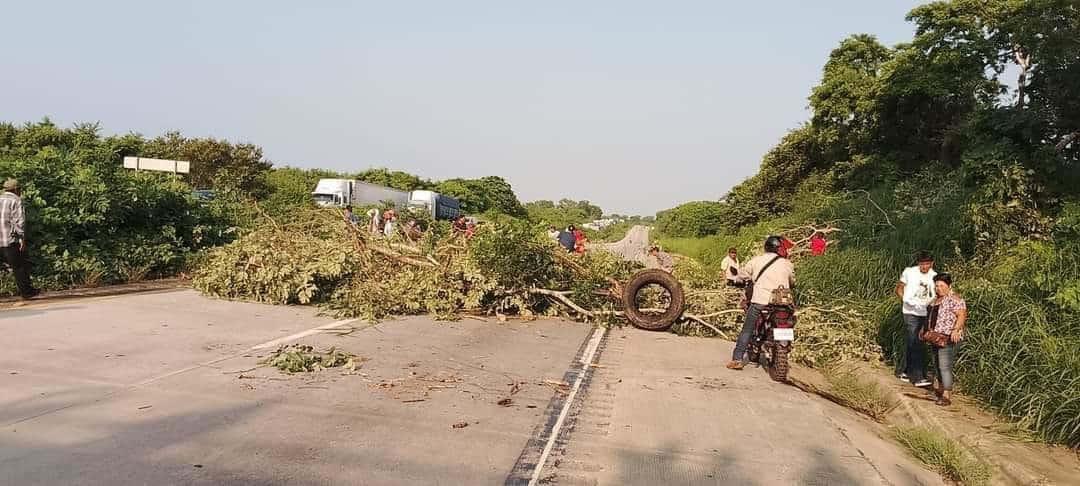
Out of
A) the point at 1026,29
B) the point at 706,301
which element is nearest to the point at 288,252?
the point at 706,301

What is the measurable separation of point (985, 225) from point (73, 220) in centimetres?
1536

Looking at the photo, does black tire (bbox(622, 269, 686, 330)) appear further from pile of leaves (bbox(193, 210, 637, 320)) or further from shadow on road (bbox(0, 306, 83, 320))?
shadow on road (bbox(0, 306, 83, 320))

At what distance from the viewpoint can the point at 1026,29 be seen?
12031 millimetres

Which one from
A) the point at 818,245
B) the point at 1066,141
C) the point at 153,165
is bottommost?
the point at 818,245

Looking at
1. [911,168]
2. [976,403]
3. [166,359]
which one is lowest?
[976,403]

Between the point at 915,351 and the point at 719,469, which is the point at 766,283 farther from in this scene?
the point at 719,469

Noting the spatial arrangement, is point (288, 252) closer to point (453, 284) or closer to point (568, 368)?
point (453, 284)

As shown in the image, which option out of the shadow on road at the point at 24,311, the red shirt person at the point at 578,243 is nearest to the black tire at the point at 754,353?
the red shirt person at the point at 578,243

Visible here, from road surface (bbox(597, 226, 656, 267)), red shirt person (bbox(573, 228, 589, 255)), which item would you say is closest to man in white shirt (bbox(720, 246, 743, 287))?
road surface (bbox(597, 226, 656, 267))

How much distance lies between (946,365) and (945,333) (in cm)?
36

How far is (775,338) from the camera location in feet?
27.0

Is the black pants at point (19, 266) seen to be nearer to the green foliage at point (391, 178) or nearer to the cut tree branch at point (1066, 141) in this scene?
the cut tree branch at point (1066, 141)

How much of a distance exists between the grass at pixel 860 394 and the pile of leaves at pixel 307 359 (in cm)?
565

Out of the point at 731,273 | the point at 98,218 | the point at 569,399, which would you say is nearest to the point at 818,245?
the point at 731,273
